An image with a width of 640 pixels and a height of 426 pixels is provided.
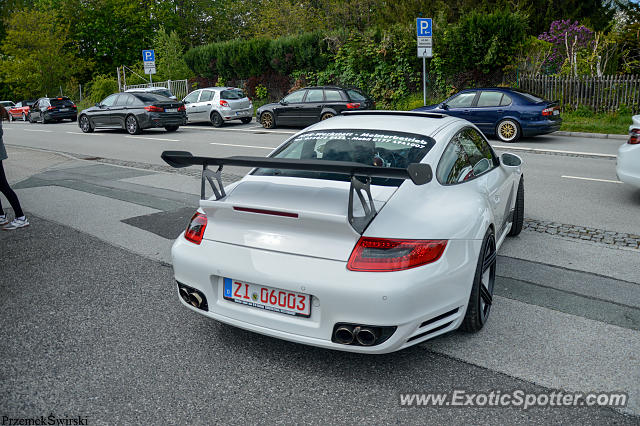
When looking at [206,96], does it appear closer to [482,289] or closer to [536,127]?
[536,127]

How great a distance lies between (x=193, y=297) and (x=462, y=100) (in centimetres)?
1322

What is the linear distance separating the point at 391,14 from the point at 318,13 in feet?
34.9

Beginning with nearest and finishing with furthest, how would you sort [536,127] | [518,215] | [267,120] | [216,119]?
[518,215] < [536,127] < [267,120] < [216,119]

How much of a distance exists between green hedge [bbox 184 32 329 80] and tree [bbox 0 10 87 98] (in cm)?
1889

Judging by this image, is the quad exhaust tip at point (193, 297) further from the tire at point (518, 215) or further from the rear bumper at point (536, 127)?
the rear bumper at point (536, 127)

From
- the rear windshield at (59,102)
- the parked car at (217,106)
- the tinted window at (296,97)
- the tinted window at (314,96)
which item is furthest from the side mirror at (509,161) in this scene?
the rear windshield at (59,102)

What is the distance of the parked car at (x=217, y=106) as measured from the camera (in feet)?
72.8

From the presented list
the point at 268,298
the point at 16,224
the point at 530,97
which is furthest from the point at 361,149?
the point at 530,97

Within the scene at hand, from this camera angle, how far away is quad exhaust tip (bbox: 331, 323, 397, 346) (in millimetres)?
2865

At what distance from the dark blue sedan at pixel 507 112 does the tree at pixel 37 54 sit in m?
40.8

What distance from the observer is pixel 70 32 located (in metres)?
50.1

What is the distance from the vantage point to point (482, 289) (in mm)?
3559

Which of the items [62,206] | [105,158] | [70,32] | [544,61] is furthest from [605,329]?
[70,32]

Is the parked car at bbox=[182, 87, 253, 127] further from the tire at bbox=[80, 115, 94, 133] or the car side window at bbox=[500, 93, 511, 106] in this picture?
the car side window at bbox=[500, 93, 511, 106]
